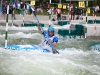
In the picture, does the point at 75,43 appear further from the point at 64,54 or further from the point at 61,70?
the point at 61,70

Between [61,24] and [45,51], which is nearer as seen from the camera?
[45,51]

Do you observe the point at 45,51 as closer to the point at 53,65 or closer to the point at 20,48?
the point at 20,48

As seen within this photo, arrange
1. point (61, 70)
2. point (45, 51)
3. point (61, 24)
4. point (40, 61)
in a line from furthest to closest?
point (61, 24), point (45, 51), point (40, 61), point (61, 70)

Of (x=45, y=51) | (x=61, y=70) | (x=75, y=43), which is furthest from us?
(x=75, y=43)

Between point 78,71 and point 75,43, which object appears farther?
point 75,43

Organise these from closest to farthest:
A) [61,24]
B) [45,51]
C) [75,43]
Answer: [45,51] → [75,43] → [61,24]

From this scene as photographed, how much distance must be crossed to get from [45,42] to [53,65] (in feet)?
9.04

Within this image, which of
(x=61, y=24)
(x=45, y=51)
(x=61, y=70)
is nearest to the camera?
(x=61, y=70)

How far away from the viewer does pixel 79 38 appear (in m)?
17.0

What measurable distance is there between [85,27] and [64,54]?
233 inches

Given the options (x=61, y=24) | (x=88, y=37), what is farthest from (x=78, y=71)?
(x=61, y=24)

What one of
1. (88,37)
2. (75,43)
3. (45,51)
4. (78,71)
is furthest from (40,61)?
(88,37)

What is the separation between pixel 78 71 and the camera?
27.5 ft

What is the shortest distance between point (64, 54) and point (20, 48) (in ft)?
4.96
